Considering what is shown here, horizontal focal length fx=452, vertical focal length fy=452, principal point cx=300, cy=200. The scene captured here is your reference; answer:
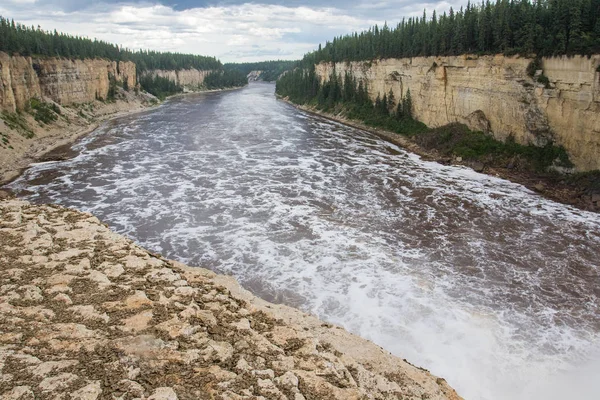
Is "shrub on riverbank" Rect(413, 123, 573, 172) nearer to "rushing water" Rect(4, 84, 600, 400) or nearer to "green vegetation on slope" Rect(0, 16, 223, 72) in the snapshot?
"rushing water" Rect(4, 84, 600, 400)

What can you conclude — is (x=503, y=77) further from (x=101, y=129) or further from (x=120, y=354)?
(x=101, y=129)

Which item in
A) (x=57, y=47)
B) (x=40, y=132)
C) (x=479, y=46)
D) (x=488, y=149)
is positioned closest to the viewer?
(x=488, y=149)

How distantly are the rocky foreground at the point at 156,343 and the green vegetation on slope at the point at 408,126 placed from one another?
2558 centimetres

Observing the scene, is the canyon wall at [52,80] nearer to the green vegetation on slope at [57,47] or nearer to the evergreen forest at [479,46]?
the green vegetation on slope at [57,47]

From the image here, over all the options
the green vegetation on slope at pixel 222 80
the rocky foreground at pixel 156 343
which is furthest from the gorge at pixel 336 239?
the green vegetation on slope at pixel 222 80

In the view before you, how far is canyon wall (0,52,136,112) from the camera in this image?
46.6m

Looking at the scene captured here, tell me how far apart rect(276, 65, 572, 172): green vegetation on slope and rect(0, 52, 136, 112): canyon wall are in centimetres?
3488

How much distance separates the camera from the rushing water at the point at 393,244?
42.4 feet

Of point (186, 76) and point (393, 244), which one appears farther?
point (186, 76)

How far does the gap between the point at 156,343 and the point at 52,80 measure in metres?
61.6

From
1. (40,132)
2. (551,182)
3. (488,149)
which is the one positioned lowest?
(551,182)

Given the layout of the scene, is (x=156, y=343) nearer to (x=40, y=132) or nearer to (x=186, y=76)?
(x=40, y=132)

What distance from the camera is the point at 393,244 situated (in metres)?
20.1

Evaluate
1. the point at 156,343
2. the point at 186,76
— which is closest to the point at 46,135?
the point at 156,343
